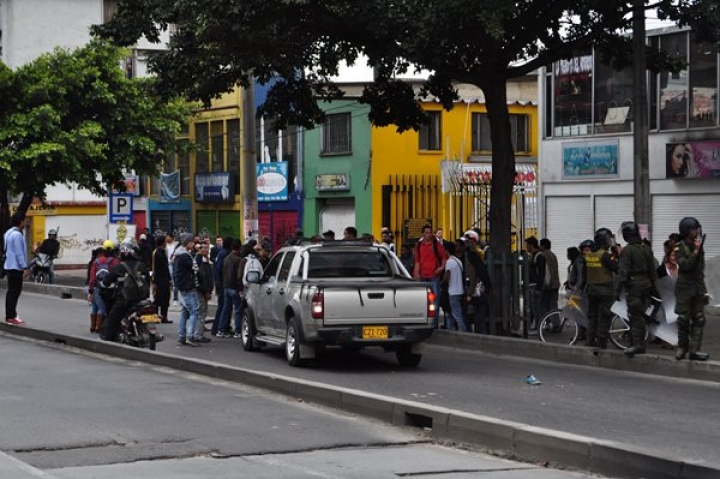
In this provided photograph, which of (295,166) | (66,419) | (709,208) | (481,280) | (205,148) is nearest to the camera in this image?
(66,419)

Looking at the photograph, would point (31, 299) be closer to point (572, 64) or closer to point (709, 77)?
point (572, 64)

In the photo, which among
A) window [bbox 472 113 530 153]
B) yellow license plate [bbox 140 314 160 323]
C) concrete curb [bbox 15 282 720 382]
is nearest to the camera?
concrete curb [bbox 15 282 720 382]

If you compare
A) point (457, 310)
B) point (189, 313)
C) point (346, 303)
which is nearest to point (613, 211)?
point (457, 310)

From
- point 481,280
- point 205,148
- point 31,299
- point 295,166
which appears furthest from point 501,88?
point 205,148

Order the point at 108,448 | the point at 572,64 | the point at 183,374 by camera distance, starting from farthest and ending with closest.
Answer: the point at 572,64 < the point at 183,374 < the point at 108,448

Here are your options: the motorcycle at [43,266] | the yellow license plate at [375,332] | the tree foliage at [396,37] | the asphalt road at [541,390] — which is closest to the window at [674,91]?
the tree foliage at [396,37]

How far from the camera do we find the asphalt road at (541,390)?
11.5m

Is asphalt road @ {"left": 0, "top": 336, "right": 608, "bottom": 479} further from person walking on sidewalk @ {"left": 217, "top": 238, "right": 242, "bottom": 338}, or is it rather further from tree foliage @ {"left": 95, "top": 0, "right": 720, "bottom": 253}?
tree foliage @ {"left": 95, "top": 0, "right": 720, "bottom": 253}

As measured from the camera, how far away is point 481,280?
2061 centimetres

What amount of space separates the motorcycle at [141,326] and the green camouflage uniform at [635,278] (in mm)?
6625

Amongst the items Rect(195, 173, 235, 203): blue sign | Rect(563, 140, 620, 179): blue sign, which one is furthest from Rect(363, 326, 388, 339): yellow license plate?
Rect(195, 173, 235, 203): blue sign

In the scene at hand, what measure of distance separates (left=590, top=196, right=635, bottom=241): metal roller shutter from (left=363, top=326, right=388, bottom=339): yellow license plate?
14.1 meters

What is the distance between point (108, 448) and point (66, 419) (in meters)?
1.69

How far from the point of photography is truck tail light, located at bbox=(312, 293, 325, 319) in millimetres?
16344
